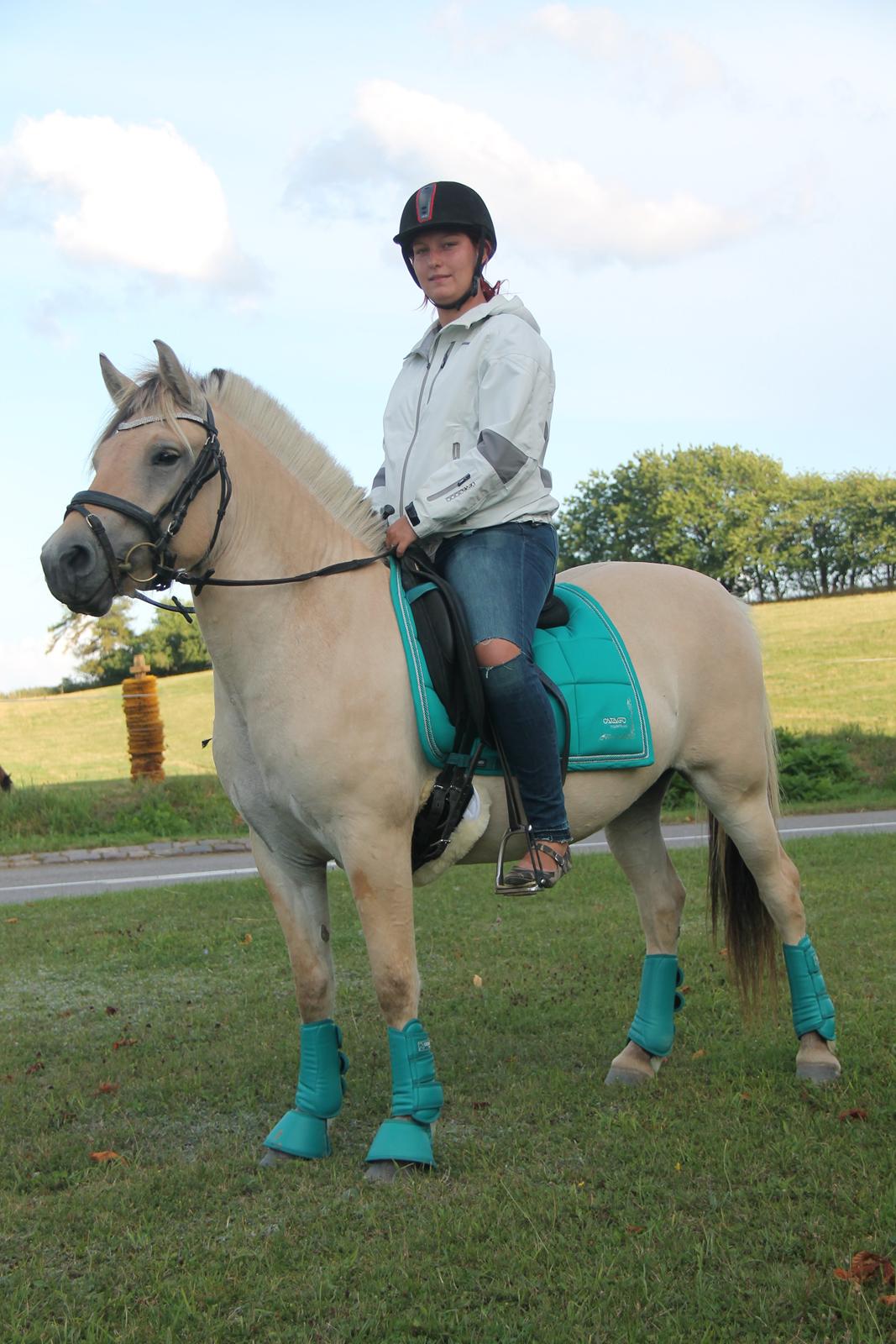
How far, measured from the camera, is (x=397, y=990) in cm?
421

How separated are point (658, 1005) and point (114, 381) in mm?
3552

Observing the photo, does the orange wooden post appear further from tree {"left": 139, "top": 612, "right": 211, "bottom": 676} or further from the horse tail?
tree {"left": 139, "top": 612, "right": 211, "bottom": 676}

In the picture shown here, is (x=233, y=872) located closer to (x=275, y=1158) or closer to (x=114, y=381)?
(x=275, y=1158)

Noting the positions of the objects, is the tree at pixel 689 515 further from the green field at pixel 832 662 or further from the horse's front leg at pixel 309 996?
the horse's front leg at pixel 309 996

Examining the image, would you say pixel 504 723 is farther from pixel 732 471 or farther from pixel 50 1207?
pixel 732 471

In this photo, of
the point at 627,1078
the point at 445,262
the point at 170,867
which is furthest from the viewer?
the point at 170,867

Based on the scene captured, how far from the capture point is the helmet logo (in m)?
4.54

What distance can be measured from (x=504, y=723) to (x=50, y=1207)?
2.32 m

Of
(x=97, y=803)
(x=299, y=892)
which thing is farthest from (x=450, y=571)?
(x=97, y=803)

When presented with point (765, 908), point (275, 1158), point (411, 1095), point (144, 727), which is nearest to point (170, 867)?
point (144, 727)

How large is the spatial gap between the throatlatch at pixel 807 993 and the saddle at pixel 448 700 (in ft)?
5.56

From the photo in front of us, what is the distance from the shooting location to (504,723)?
432 centimetres

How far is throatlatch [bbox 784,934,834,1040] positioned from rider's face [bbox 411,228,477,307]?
3221mm

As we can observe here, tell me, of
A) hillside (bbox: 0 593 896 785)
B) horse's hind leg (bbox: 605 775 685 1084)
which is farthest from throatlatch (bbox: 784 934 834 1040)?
hillside (bbox: 0 593 896 785)
